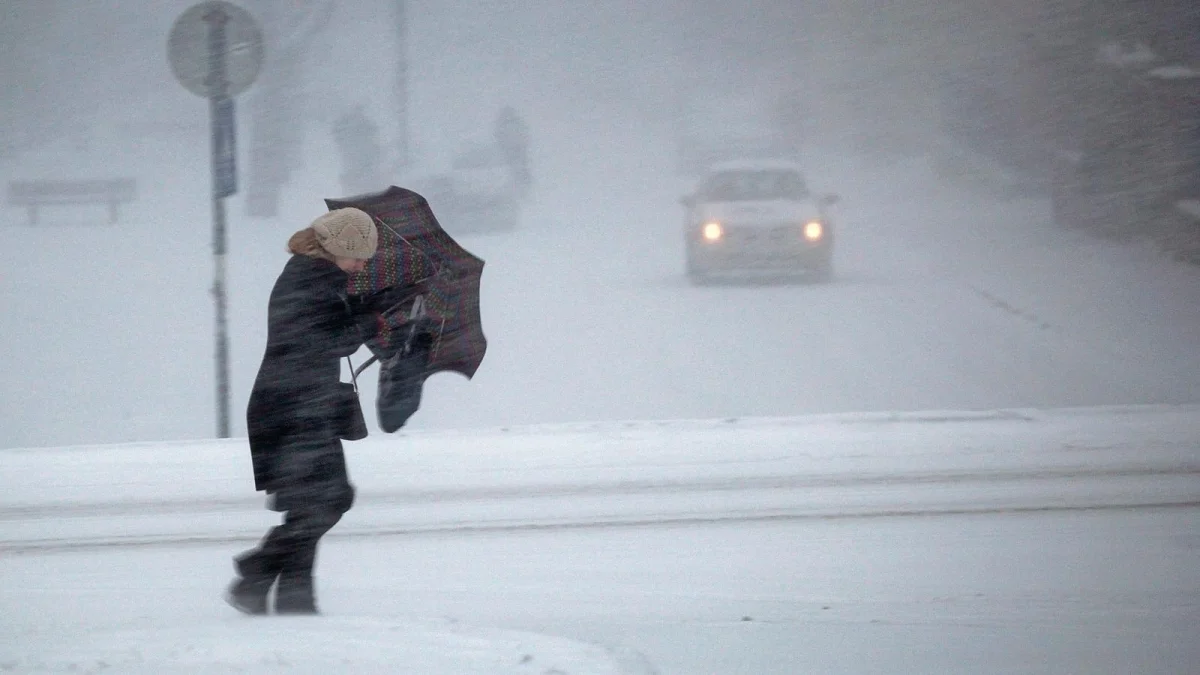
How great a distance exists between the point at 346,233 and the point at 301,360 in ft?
1.30

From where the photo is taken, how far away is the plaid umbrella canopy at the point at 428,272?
11.1 feet

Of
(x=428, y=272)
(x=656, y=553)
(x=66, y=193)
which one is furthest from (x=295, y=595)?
(x=66, y=193)

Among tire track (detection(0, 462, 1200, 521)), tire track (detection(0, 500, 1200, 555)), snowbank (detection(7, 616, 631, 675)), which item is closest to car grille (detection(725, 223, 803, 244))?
tire track (detection(0, 462, 1200, 521))

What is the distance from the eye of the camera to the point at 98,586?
4074 millimetres

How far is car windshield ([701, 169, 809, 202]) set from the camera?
11016 millimetres

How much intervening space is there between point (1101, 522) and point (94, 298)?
30.6 feet

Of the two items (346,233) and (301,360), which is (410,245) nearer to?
(346,233)

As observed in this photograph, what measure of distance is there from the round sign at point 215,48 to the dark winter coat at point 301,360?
11.5 feet

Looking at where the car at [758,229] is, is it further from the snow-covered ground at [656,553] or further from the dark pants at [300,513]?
the dark pants at [300,513]

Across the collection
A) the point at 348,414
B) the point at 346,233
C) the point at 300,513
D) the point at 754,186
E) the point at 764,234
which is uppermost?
the point at 754,186

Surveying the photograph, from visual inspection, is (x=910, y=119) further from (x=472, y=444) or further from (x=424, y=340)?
(x=424, y=340)

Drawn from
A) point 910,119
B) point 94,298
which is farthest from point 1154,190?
point 94,298

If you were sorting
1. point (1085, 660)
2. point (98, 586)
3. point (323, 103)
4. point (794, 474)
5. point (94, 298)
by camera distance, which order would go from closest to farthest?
point (1085, 660) → point (98, 586) → point (794, 474) → point (94, 298) → point (323, 103)

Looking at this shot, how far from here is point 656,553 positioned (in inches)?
173
